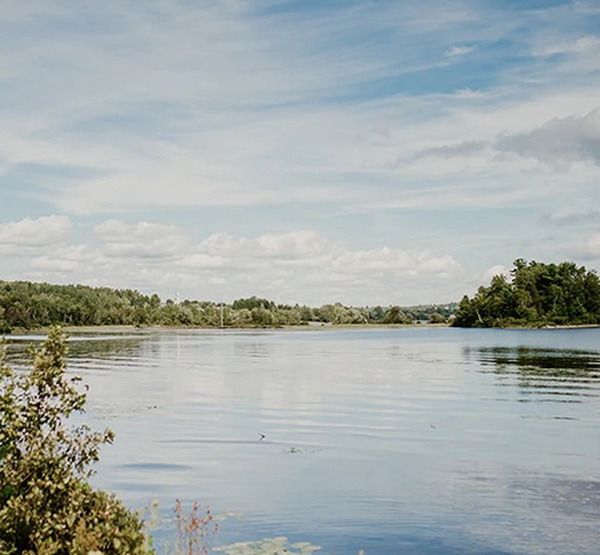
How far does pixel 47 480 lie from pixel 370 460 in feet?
54.9

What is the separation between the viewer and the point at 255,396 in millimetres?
46594

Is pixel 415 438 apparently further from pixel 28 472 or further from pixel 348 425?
pixel 28 472

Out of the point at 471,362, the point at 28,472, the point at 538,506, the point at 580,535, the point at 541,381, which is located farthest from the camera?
the point at 471,362

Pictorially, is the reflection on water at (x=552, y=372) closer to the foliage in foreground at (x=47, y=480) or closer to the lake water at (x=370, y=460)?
the lake water at (x=370, y=460)

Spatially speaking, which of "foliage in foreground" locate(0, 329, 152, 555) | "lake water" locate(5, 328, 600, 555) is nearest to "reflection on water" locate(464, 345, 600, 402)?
"lake water" locate(5, 328, 600, 555)

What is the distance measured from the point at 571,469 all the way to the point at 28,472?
61.9 feet

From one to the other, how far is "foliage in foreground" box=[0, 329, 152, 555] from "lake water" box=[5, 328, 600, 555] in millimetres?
6032

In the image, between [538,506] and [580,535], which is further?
[538,506]

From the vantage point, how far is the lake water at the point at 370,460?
1750 centimetres

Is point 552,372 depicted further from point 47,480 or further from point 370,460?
point 47,480

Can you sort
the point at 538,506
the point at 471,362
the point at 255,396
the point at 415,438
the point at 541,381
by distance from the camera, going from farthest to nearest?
the point at 471,362 → the point at 541,381 → the point at 255,396 → the point at 415,438 → the point at 538,506

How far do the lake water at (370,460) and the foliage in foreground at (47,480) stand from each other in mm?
6032

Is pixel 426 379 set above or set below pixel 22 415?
below

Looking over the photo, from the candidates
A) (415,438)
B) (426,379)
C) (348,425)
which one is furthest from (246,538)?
(426,379)
